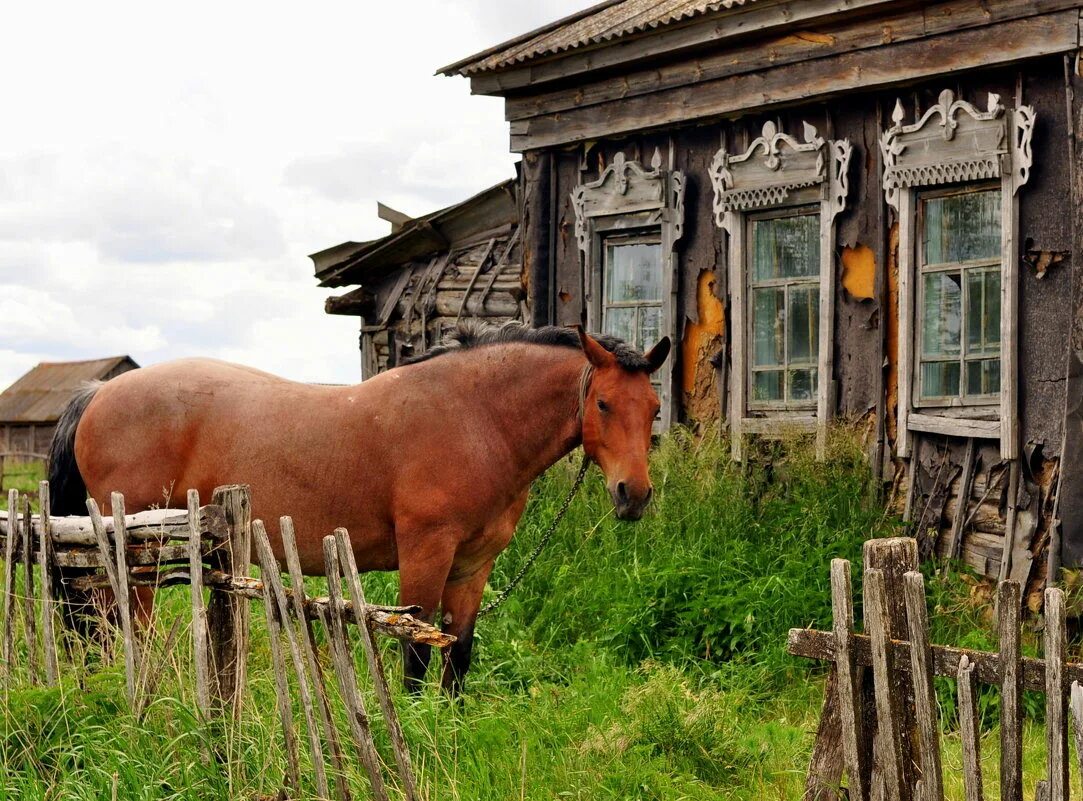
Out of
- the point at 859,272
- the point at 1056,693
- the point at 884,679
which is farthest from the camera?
the point at 859,272

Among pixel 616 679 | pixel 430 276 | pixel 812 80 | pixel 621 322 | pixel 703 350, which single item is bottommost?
pixel 616 679

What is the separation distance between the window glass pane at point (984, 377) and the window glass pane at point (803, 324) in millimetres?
1236

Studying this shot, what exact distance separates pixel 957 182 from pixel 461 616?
4.51 metres

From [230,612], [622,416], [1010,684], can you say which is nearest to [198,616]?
[230,612]

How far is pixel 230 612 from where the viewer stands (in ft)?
17.4

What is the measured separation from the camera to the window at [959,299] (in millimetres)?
8375

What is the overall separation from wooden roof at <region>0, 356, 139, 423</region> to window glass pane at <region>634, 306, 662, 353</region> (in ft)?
63.0

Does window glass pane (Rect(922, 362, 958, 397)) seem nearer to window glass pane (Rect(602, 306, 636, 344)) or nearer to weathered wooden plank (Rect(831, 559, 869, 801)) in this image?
window glass pane (Rect(602, 306, 636, 344))

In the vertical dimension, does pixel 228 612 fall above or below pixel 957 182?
below

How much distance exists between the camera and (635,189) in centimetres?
1054

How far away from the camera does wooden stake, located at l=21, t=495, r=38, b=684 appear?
19.7ft

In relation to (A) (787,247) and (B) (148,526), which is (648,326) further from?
(B) (148,526)

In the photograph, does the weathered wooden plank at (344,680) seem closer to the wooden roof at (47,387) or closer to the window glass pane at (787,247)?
the window glass pane at (787,247)

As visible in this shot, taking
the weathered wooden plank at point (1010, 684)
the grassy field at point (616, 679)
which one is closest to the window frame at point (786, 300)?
the grassy field at point (616, 679)
